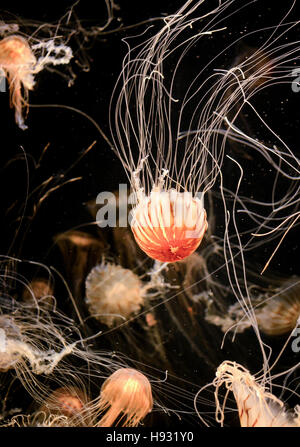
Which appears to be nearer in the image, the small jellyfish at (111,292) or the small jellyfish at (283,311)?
the small jellyfish at (283,311)

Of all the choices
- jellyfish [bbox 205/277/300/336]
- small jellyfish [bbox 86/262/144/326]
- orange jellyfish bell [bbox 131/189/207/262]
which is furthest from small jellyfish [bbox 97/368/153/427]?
orange jellyfish bell [bbox 131/189/207/262]

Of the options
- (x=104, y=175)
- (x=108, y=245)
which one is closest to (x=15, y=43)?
(x=104, y=175)

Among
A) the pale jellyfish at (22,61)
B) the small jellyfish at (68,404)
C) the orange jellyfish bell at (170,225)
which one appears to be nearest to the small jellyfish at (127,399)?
the small jellyfish at (68,404)

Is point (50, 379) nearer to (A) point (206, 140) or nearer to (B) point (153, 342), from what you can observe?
(B) point (153, 342)

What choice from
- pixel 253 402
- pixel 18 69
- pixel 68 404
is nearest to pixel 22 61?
pixel 18 69

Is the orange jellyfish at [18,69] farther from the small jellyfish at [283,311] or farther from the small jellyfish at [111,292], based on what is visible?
the small jellyfish at [283,311]
